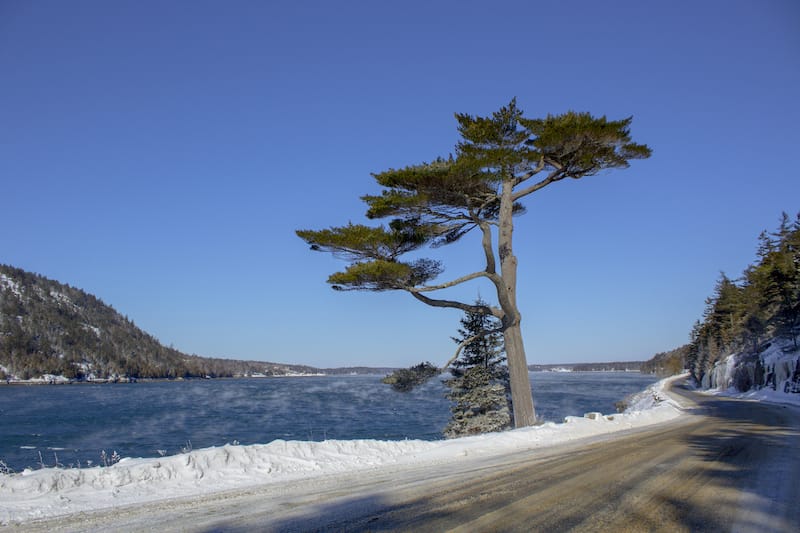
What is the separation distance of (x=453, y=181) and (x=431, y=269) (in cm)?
271

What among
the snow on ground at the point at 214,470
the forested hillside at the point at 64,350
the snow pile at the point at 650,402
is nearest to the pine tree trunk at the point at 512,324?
the snow on ground at the point at 214,470

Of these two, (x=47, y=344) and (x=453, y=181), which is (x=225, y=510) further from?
(x=47, y=344)

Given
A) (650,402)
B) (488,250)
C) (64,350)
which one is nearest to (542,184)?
(488,250)

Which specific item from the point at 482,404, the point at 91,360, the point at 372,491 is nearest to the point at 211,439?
the point at 482,404

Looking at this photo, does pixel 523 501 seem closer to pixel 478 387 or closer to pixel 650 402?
pixel 478 387

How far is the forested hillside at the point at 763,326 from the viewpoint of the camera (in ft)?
107

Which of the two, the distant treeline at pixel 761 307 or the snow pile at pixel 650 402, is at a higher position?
the distant treeline at pixel 761 307

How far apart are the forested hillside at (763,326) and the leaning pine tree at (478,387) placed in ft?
62.1

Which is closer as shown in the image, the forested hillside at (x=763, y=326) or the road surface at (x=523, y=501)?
the road surface at (x=523, y=501)

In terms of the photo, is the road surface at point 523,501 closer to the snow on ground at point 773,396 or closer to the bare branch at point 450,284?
the bare branch at point 450,284

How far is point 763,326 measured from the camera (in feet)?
146

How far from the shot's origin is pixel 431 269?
14633 mm

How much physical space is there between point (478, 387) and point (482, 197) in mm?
9162

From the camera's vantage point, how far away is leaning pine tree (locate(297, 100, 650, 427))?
13.2 metres
